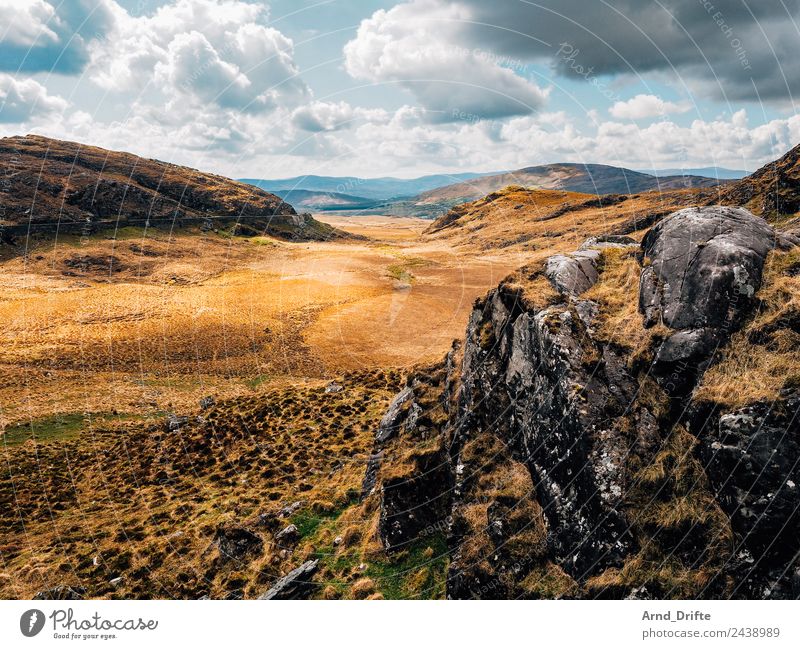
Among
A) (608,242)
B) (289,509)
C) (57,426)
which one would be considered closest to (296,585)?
(289,509)

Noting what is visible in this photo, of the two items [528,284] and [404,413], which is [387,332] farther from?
[528,284]

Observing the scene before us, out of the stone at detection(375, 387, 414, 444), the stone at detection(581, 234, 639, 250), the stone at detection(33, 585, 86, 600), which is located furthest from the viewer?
the stone at detection(375, 387, 414, 444)

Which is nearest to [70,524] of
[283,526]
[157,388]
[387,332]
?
[283,526]

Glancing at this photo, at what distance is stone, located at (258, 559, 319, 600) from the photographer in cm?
1475

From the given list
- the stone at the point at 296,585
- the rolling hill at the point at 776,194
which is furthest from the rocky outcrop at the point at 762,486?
the rolling hill at the point at 776,194

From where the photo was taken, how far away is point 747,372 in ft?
33.6

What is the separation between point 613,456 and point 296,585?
12.1 m

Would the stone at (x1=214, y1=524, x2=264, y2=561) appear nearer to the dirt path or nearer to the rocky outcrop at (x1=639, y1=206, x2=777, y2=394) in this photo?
the rocky outcrop at (x1=639, y1=206, x2=777, y2=394)

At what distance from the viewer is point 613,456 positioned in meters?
11.0

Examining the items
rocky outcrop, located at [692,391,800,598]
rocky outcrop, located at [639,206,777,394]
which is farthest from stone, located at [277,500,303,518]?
rocky outcrop, located at [692,391,800,598]

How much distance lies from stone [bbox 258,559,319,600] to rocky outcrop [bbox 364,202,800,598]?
3301mm

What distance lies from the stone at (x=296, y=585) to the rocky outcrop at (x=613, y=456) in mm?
3301

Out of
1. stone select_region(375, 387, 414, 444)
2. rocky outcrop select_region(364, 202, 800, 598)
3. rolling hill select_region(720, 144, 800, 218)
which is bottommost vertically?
stone select_region(375, 387, 414, 444)

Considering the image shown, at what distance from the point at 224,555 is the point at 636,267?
69.3 ft
